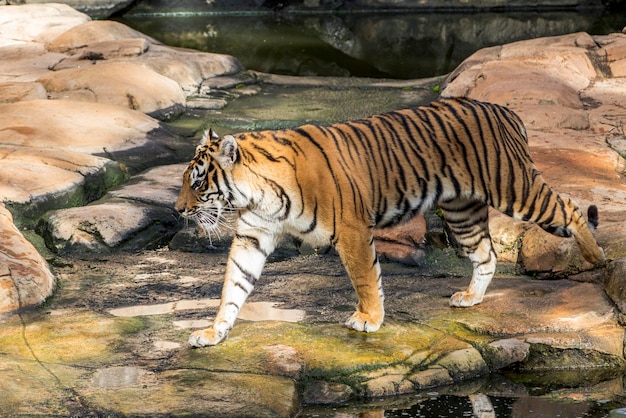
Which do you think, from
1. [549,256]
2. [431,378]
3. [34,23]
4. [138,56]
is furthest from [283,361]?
[34,23]

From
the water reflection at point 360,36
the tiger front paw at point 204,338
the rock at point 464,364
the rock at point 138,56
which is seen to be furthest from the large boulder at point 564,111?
the water reflection at point 360,36

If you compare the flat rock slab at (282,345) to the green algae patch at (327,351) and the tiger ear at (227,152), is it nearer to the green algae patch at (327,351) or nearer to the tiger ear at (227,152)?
the green algae patch at (327,351)

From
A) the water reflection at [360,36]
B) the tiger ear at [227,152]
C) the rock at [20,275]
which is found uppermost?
the tiger ear at [227,152]

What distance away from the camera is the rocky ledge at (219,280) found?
4.25m

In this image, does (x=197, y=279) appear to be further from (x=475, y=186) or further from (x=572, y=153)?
(x=572, y=153)

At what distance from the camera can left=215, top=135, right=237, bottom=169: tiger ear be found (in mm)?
4324

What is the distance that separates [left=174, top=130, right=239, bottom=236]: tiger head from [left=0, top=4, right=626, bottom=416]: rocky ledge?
24.6 inches

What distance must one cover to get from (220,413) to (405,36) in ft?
52.2

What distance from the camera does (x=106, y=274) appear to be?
5.84 meters

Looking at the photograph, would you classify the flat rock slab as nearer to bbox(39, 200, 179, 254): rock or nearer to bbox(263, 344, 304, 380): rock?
bbox(263, 344, 304, 380): rock

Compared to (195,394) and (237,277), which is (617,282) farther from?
(195,394)

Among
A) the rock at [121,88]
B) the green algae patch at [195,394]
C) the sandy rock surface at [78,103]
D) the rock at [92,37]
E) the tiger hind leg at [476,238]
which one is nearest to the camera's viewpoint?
the green algae patch at [195,394]

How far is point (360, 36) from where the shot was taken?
746 inches

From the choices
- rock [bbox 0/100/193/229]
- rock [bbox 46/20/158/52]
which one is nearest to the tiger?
rock [bbox 0/100/193/229]
